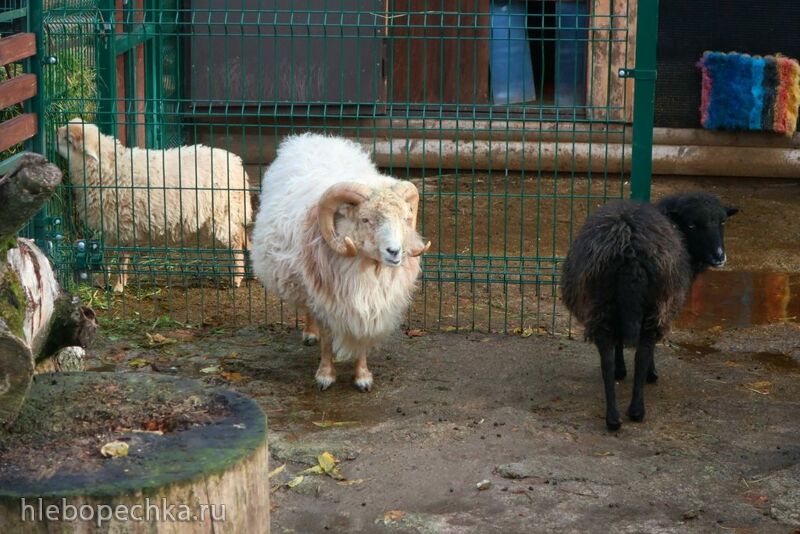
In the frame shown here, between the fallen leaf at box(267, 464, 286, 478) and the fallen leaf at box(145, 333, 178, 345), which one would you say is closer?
the fallen leaf at box(267, 464, 286, 478)

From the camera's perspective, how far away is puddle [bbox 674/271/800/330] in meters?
7.76

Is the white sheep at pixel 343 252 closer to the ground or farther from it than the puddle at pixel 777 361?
farther from it

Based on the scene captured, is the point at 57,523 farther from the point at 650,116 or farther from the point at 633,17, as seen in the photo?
the point at 633,17

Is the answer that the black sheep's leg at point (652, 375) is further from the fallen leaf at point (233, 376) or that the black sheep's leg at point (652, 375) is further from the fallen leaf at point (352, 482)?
the fallen leaf at point (233, 376)

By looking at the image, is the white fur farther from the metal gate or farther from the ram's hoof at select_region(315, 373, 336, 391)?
the metal gate

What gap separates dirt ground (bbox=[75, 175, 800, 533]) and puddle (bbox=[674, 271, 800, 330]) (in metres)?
0.02

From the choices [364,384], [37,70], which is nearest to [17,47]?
[37,70]

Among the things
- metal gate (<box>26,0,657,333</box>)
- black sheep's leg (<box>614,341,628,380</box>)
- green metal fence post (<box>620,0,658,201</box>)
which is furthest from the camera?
metal gate (<box>26,0,657,333</box>)

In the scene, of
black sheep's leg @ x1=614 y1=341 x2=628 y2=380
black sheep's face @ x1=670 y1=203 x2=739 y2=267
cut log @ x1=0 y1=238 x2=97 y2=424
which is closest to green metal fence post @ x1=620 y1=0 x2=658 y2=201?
black sheep's face @ x1=670 y1=203 x2=739 y2=267

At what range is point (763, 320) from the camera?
25.5 feet

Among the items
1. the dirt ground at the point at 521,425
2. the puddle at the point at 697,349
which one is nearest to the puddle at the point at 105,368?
the dirt ground at the point at 521,425

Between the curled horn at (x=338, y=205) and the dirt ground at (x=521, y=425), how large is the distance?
0.85 meters

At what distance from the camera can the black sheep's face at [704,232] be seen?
20.1ft

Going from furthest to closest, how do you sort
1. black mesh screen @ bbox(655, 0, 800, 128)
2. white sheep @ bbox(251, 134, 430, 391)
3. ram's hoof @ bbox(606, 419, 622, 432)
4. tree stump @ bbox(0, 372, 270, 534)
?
black mesh screen @ bbox(655, 0, 800, 128)
white sheep @ bbox(251, 134, 430, 391)
ram's hoof @ bbox(606, 419, 622, 432)
tree stump @ bbox(0, 372, 270, 534)
